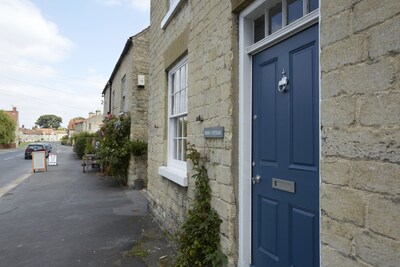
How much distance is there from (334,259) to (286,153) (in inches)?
40.0

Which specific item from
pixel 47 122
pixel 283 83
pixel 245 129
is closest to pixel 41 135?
pixel 47 122

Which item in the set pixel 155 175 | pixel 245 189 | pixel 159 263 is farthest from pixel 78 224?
pixel 245 189

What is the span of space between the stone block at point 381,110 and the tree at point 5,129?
5737 centimetres

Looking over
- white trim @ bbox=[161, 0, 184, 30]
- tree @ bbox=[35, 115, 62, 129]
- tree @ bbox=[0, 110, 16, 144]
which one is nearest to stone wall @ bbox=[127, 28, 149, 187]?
white trim @ bbox=[161, 0, 184, 30]

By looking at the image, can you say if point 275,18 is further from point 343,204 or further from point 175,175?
point 175,175

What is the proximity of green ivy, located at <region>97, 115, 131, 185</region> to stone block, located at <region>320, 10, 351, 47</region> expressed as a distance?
33.2ft

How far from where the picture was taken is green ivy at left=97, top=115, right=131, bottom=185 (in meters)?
11.5

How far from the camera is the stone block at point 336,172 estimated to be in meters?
1.95

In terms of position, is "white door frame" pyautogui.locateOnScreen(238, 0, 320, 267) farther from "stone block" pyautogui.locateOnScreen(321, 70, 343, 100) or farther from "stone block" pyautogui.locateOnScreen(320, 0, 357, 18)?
"stone block" pyautogui.locateOnScreen(321, 70, 343, 100)

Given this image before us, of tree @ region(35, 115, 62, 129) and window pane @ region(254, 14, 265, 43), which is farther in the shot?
tree @ region(35, 115, 62, 129)

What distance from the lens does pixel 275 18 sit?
309 centimetres

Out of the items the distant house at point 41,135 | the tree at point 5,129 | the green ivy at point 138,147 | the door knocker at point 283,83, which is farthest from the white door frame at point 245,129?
the distant house at point 41,135

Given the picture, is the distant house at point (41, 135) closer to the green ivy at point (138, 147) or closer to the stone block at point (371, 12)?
the green ivy at point (138, 147)

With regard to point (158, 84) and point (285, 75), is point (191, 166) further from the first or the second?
point (158, 84)
